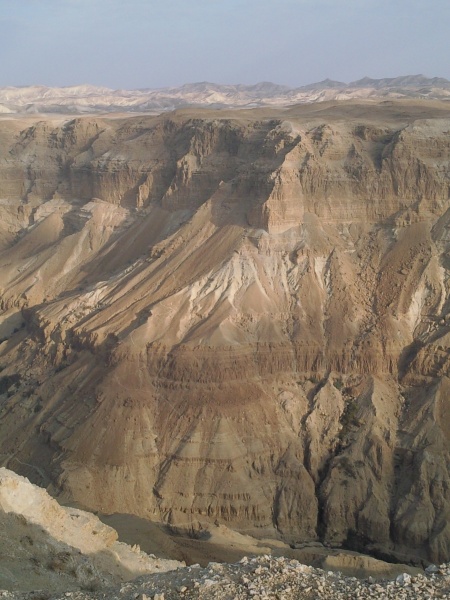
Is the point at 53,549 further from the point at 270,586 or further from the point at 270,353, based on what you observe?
the point at 270,353

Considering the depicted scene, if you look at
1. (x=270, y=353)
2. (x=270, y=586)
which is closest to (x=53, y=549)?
(x=270, y=586)

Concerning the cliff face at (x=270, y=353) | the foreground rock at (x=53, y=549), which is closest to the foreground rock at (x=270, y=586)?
the foreground rock at (x=53, y=549)

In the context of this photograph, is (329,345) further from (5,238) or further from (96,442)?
(5,238)

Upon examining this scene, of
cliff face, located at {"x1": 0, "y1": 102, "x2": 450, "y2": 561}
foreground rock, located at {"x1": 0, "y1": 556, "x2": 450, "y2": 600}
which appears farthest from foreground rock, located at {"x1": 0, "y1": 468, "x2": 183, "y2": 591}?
cliff face, located at {"x1": 0, "y1": 102, "x2": 450, "y2": 561}

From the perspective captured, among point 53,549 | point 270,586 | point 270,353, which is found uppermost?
point 270,586

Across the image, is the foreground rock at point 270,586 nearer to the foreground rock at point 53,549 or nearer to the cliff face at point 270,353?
the foreground rock at point 53,549

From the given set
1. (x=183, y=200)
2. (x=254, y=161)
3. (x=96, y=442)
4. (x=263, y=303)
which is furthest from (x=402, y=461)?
(x=183, y=200)
